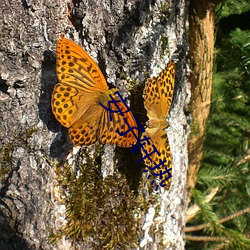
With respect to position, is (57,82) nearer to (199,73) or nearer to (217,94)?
(199,73)

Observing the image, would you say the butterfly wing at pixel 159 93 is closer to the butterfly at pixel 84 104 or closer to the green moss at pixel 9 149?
the butterfly at pixel 84 104

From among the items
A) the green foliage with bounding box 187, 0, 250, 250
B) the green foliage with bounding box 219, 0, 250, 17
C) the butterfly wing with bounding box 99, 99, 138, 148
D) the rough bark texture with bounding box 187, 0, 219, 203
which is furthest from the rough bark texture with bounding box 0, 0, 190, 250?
the green foliage with bounding box 219, 0, 250, 17

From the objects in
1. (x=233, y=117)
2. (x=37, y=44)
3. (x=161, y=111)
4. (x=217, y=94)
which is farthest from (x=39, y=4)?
(x=233, y=117)

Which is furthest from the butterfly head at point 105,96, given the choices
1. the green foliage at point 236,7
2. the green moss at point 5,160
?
the green foliage at point 236,7

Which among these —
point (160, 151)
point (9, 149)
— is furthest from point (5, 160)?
point (160, 151)

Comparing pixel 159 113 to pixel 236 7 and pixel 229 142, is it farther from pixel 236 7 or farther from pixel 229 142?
pixel 229 142

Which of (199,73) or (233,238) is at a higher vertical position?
(199,73)

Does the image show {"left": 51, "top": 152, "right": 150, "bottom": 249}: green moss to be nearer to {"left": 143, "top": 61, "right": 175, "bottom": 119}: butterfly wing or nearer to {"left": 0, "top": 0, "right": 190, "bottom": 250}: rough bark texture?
{"left": 0, "top": 0, "right": 190, "bottom": 250}: rough bark texture
